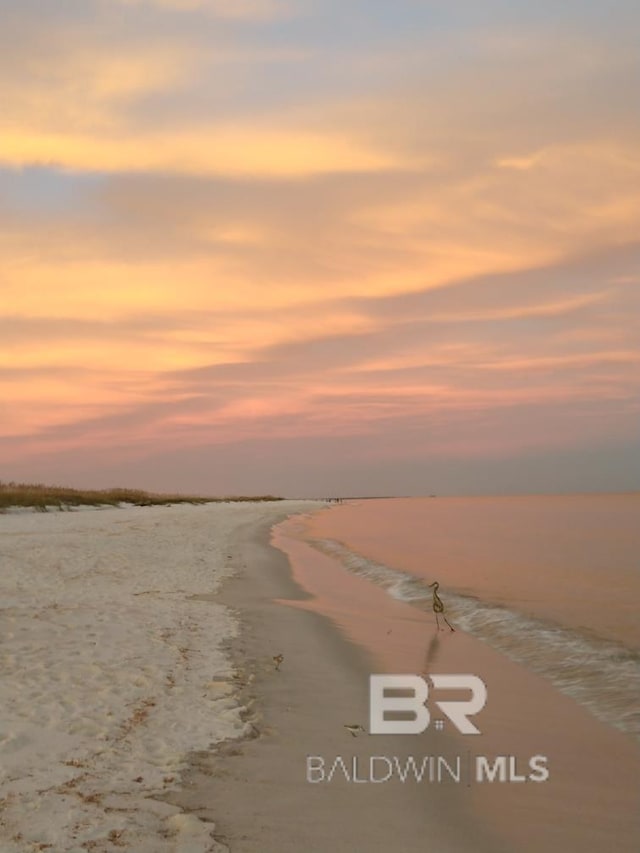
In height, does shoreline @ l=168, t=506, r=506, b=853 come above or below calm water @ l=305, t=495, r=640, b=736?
above

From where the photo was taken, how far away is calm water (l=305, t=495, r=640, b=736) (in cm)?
1148

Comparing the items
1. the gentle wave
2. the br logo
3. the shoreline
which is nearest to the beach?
the shoreline

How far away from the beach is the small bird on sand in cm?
12

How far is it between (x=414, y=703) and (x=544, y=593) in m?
12.4

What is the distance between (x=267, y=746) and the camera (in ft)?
23.9

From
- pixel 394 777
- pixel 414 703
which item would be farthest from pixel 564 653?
pixel 394 777

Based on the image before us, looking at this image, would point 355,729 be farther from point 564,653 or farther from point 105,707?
point 564,653

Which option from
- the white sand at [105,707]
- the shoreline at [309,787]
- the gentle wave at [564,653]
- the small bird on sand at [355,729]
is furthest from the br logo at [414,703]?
the white sand at [105,707]

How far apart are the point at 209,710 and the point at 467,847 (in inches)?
151

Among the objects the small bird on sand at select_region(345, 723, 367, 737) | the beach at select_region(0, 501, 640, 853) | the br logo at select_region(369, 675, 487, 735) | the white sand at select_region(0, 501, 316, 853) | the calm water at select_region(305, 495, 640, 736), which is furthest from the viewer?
the calm water at select_region(305, 495, 640, 736)

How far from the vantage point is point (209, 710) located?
8.33 m

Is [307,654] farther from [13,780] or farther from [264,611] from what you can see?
[13,780]

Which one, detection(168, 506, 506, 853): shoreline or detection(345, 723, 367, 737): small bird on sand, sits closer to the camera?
detection(168, 506, 506, 853): shoreline

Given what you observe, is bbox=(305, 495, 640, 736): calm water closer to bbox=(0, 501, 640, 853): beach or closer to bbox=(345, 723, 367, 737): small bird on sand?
bbox=(0, 501, 640, 853): beach
